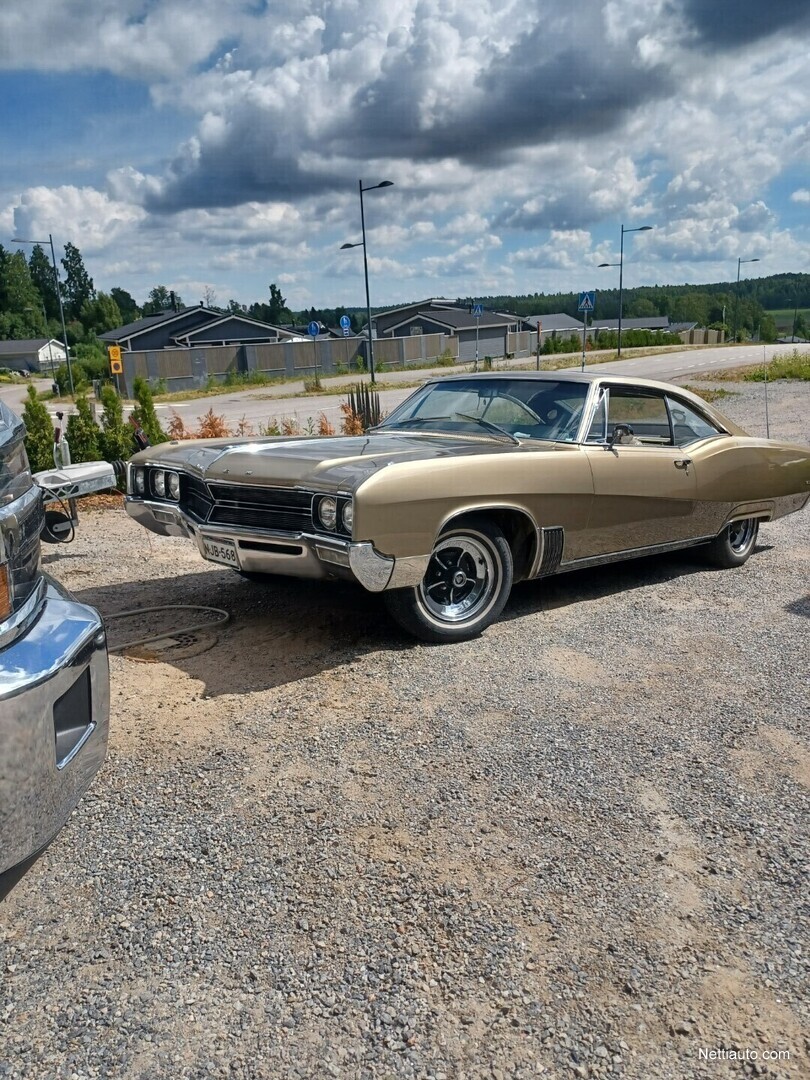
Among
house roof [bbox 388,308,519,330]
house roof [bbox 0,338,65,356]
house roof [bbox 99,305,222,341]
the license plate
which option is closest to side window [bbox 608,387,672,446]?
the license plate

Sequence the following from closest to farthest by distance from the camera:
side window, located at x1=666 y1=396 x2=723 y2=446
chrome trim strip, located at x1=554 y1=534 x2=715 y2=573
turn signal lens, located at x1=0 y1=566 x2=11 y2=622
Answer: turn signal lens, located at x1=0 y1=566 x2=11 y2=622 → chrome trim strip, located at x1=554 y1=534 x2=715 y2=573 → side window, located at x1=666 y1=396 x2=723 y2=446

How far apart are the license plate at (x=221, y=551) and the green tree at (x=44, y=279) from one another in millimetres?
117550

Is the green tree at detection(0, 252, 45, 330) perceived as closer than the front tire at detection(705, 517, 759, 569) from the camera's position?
No

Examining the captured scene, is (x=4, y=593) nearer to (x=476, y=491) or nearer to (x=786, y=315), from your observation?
(x=476, y=491)

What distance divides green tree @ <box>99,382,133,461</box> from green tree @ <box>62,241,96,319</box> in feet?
352

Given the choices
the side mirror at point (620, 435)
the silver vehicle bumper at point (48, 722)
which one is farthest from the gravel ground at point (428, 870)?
the side mirror at point (620, 435)

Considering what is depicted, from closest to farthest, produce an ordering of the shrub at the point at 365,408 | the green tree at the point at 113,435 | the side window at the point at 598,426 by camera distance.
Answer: the side window at the point at 598,426 → the green tree at the point at 113,435 → the shrub at the point at 365,408

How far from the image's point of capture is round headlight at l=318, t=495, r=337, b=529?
4.20m

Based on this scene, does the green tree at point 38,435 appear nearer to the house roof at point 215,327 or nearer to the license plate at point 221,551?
the license plate at point 221,551

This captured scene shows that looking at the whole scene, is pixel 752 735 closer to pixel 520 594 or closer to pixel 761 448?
pixel 520 594

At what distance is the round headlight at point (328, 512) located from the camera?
4203 mm

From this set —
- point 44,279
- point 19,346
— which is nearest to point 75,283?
point 44,279

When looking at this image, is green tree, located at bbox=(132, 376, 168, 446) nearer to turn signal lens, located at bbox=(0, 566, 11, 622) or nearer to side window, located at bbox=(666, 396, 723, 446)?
side window, located at bbox=(666, 396, 723, 446)

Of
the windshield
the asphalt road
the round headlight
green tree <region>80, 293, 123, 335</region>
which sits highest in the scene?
green tree <region>80, 293, 123, 335</region>
